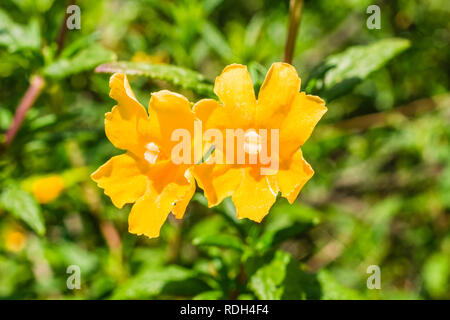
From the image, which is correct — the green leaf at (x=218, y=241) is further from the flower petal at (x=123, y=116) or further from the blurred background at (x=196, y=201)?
the flower petal at (x=123, y=116)

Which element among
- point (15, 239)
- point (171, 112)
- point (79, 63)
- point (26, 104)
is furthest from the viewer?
point (15, 239)

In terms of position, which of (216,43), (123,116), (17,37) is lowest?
(123,116)

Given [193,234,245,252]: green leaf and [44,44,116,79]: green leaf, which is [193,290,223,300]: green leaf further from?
[44,44,116,79]: green leaf

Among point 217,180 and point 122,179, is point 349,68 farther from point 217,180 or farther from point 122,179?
point 122,179

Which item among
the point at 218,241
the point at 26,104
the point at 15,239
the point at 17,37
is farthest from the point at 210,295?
the point at 15,239

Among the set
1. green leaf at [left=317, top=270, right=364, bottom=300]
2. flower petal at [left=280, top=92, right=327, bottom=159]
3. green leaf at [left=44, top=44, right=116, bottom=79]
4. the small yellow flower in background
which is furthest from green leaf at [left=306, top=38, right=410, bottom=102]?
the small yellow flower in background

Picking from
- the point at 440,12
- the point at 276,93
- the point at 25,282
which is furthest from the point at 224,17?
the point at 276,93

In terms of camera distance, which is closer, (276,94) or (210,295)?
(276,94)
